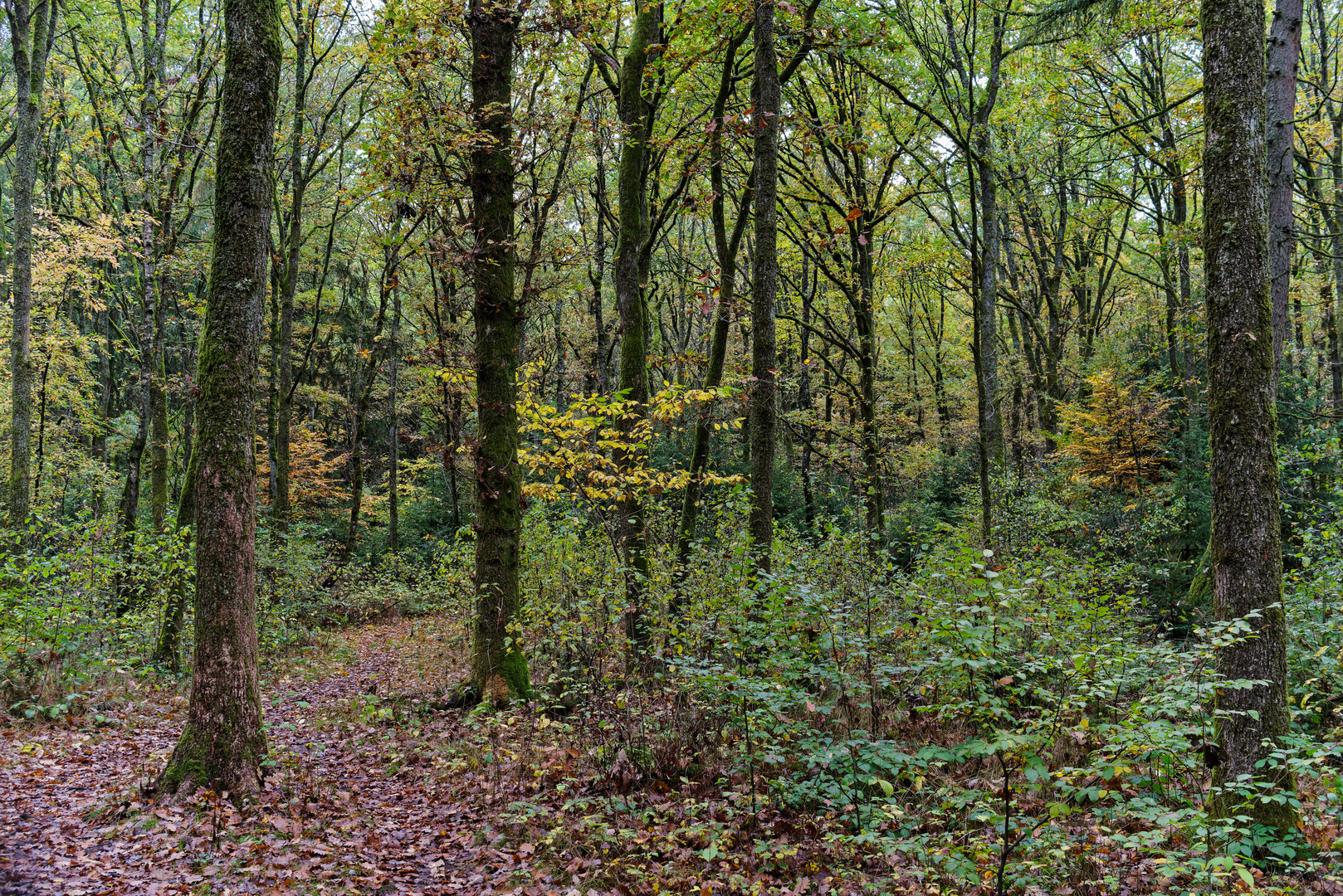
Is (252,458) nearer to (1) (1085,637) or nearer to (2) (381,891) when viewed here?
(2) (381,891)

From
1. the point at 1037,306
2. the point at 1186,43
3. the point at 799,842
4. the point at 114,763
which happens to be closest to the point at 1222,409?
the point at 799,842

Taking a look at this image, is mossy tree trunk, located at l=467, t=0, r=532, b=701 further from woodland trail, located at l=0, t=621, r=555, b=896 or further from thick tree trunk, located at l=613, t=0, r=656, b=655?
thick tree trunk, located at l=613, t=0, r=656, b=655

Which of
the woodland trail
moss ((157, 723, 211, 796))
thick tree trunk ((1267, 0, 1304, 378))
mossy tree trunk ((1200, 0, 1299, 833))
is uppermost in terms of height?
thick tree trunk ((1267, 0, 1304, 378))

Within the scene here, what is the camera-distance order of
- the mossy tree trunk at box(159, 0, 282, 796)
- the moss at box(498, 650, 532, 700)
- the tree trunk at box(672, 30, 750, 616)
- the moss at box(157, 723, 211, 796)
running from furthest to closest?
1. the tree trunk at box(672, 30, 750, 616)
2. the moss at box(498, 650, 532, 700)
3. the mossy tree trunk at box(159, 0, 282, 796)
4. the moss at box(157, 723, 211, 796)

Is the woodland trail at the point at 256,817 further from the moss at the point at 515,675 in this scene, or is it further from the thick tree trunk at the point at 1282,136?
the thick tree trunk at the point at 1282,136

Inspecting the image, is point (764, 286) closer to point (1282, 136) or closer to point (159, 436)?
point (1282, 136)

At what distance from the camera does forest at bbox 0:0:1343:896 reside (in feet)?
13.5

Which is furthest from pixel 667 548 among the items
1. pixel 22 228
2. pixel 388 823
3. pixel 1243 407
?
pixel 22 228

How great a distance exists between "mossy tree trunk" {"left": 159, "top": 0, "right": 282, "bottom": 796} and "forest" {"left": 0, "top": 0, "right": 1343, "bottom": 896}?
0.03 m

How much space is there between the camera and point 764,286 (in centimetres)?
808

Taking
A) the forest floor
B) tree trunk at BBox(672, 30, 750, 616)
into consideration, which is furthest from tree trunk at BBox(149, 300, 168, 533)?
tree trunk at BBox(672, 30, 750, 616)

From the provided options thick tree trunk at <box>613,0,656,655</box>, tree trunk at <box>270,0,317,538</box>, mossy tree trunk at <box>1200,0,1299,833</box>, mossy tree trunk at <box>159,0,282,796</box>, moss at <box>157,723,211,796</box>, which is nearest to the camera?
mossy tree trunk at <box>1200,0,1299,833</box>

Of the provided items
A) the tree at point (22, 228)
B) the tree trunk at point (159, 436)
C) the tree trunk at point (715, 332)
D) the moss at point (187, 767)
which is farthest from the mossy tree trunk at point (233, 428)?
the tree trunk at point (159, 436)

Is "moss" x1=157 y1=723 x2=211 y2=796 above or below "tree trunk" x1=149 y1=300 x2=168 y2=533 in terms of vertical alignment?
below
